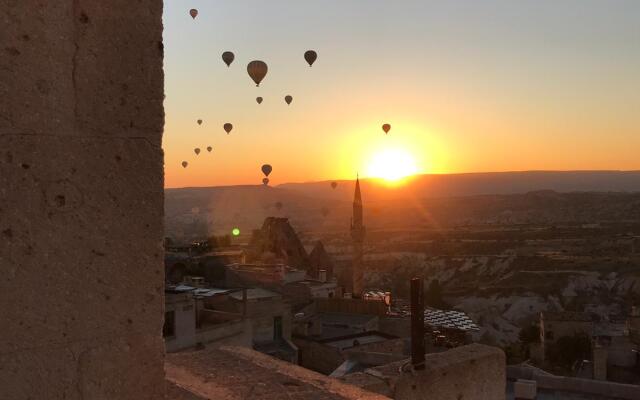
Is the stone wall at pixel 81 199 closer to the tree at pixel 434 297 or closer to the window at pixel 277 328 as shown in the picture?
the window at pixel 277 328

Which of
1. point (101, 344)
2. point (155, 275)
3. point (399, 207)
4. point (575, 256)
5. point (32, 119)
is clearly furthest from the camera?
point (399, 207)

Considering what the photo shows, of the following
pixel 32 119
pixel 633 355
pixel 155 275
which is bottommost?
pixel 633 355

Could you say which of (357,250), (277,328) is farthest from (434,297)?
(277,328)

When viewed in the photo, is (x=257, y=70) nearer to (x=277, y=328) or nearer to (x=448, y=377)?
(x=277, y=328)

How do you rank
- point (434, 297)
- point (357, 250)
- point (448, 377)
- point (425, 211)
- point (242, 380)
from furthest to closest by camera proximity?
1. point (425, 211)
2. point (434, 297)
3. point (357, 250)
4. point (448, 377)
5. point (242, 380)

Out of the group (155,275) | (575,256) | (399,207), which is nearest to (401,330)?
(155,275)

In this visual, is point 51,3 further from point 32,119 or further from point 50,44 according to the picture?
point 32,119
